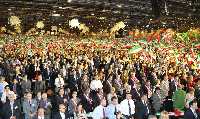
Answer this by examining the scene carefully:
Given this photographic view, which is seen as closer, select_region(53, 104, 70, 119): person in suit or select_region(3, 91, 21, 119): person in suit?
select_region(53, 104, 70, 119): person in suit

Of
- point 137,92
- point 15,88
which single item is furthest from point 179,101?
point 15,88

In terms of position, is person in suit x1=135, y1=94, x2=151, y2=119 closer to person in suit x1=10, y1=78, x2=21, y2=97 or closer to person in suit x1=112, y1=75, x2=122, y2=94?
person in suit x1=112, y1=75, x2=122, y2=94

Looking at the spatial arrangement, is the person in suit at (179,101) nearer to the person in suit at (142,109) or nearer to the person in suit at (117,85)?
the person in suit at (142,109)

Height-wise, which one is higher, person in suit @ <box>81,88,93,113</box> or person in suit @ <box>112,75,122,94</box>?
person in suit @ <box>81,88,93,113</box>

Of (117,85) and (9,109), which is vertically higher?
(9,109)

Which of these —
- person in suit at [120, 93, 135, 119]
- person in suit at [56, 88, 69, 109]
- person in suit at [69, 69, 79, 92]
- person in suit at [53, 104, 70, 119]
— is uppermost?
person in suit at [53, 104, 70, 119]

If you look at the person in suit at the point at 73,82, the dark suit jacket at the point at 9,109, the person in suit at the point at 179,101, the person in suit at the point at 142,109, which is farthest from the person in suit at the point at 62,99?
the person in suit at the point at 179,101

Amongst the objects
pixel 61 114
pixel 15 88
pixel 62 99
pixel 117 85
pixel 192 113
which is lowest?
pixel 117 85

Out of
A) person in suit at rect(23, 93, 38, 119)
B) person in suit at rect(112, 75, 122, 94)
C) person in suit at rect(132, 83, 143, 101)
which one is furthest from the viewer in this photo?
person in suit at rect(112, 75, 122, 94)

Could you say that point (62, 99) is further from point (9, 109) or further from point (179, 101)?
point (179, 101)

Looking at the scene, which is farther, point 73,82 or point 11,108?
point 73,82

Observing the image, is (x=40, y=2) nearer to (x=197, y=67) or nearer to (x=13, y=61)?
(x=13, y=61)

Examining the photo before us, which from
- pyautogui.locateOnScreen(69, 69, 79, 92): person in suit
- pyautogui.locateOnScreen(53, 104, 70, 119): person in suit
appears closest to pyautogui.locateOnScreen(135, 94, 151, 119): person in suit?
pyautogui.locateOnScreen(53, 104, 70, 119): person in suit

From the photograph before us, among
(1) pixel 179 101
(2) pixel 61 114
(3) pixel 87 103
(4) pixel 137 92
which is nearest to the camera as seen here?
(2) pixel 61 114
